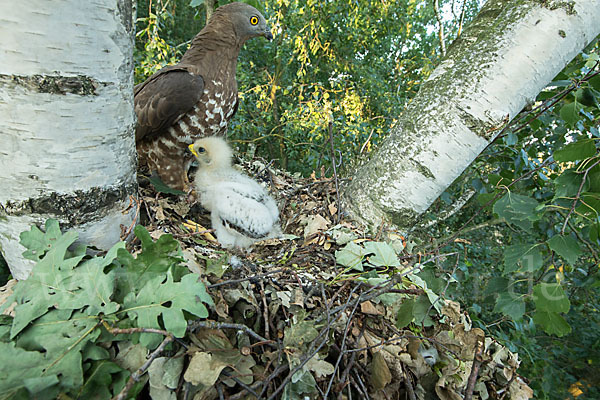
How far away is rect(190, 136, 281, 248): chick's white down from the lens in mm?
1577

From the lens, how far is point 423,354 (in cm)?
94

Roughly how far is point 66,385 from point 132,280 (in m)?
0.21

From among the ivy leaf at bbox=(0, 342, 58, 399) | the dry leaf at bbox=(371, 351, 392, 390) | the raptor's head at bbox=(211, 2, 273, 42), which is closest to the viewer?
the ivy leaf at bbox=(0, 342, 58, 399)

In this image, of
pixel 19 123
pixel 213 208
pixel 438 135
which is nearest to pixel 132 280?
pixel 19 123

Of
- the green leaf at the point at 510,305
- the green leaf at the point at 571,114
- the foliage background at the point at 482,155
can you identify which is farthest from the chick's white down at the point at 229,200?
the green leaf at the point at 571,114

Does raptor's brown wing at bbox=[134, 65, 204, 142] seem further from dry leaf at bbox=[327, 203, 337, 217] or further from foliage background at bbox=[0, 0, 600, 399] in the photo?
dry leaf at bbox=[327, 203, 337, 217]

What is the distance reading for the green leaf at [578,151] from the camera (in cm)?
94

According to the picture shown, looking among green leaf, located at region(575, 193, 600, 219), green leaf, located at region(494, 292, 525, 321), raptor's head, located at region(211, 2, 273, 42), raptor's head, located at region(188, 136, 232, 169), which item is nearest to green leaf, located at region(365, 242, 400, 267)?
green leaf, located at region(494, 292, 525, 321)

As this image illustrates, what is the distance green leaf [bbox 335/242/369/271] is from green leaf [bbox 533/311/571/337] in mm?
492

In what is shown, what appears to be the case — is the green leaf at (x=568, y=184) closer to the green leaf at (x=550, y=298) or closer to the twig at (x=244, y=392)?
the green leaf at (x=550, y=298)

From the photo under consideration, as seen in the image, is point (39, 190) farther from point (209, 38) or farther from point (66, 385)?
point (209, 38)

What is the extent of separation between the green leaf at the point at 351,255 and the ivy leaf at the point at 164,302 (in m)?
0.58

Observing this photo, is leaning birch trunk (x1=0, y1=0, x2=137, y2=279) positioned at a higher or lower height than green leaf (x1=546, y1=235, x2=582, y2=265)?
lower

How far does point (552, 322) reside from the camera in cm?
90
